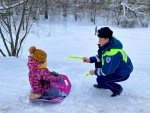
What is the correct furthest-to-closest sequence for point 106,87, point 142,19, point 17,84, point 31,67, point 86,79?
point 142,19, point 86,79, point 17,84, point 106,87, point 31,67

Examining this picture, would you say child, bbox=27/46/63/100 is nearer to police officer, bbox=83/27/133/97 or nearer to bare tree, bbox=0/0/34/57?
police officer, bbox=83/27/133/97

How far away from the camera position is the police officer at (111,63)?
2811mm

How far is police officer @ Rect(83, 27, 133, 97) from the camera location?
9.22ft

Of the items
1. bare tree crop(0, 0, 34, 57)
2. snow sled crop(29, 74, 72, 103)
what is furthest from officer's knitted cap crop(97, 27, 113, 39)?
bare tree crop(0, 0, 34, 57)

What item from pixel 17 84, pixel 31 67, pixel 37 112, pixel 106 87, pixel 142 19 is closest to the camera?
pixel 37 112

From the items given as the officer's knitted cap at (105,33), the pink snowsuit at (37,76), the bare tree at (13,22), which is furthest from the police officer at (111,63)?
the bare tree at (13,22)

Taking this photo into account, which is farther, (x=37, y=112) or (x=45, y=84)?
(x=45, y=84)

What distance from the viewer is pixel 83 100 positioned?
293cm

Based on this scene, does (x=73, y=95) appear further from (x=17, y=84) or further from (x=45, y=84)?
(x=17, y=84)

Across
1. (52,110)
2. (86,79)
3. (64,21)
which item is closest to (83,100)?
(52,110)

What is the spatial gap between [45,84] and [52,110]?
0.38m

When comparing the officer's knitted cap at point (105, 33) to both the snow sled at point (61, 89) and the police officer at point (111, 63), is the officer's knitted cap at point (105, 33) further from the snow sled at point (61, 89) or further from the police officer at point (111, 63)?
the snow sled at point (61, 89)

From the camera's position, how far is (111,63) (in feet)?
9.18

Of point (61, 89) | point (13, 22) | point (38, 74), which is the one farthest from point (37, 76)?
point (13, 22)
